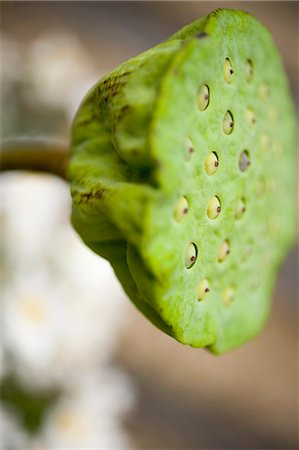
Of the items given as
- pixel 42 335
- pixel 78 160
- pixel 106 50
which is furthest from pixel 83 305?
pixel 106 50

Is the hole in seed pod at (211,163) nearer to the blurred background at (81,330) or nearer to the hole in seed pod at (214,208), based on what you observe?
the hole in seed pod at (214,208)

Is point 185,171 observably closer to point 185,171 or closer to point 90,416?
point 185,171

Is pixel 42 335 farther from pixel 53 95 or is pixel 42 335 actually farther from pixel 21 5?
pixel 21 5

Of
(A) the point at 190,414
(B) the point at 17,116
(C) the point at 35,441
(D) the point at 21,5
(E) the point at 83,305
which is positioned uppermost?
(D) the point at 21,5

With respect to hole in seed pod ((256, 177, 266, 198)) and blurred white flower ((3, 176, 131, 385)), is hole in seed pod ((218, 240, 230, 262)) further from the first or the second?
blurred white flower ((3, 176, 131, 385))

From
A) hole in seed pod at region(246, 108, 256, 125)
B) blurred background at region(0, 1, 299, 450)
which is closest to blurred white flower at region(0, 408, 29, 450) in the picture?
blurred background at region(0, 1, 299, 450)

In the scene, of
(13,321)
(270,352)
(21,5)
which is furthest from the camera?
(270,352)
